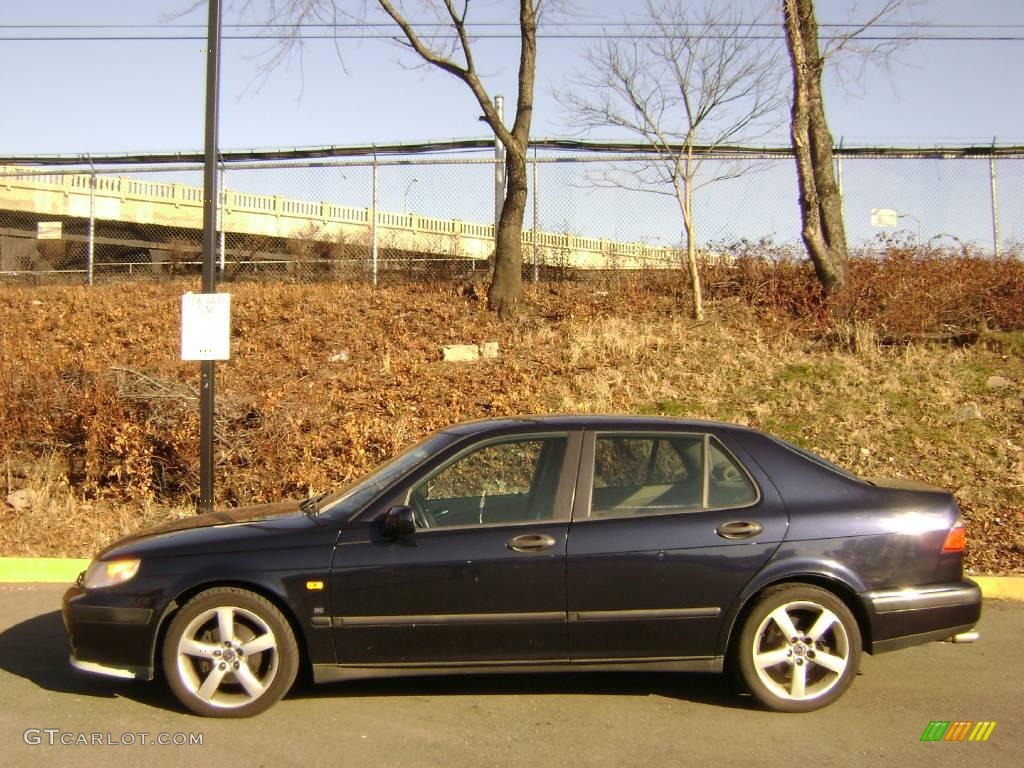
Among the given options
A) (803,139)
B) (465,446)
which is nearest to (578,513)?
(465,446)

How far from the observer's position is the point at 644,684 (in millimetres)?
5223

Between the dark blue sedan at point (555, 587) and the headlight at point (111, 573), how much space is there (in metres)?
0.01

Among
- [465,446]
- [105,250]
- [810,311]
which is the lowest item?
[465,446]

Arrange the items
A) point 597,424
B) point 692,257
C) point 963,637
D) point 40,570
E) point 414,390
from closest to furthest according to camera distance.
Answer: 1. point 963,637
2. point 597,424
3. point 40,570
4. point 414,390
5. point 692,257

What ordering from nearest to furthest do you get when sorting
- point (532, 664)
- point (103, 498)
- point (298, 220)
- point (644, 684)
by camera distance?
point (532, 664), point (644, 684), point (103, 498), point (298, 220)

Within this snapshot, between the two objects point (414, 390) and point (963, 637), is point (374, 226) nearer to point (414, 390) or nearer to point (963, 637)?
point (414, 390)

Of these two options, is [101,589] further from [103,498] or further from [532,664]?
[103,498]

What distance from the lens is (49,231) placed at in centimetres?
1788

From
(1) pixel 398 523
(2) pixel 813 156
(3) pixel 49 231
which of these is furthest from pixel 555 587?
(3) pixel 49 231

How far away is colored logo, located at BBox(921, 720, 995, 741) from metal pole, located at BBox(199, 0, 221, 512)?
6006 mm

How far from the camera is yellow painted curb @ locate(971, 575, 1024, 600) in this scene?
696 centimetres

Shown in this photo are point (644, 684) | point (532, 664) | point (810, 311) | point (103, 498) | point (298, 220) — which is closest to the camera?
point (532, 664)

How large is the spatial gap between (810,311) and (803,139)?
249 cm

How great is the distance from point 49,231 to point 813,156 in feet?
46.1
